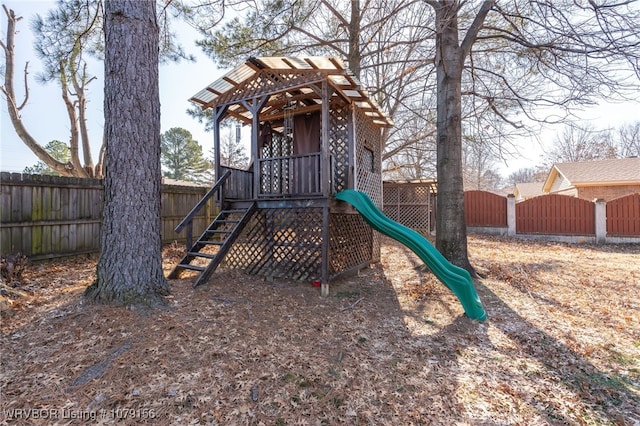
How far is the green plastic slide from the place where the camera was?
3541 mm

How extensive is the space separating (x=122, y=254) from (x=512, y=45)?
7849mm

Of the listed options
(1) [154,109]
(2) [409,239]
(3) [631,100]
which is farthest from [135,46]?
(3) [631,100]

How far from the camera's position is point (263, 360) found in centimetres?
235

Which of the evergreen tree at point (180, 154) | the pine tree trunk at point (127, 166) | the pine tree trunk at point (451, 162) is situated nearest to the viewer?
the pine tree trunk at point (127, 166)

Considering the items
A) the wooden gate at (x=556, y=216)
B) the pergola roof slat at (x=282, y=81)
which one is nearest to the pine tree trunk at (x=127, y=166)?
the pergola roof slat at (x=282, y=81)

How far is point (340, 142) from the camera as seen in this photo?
557cm

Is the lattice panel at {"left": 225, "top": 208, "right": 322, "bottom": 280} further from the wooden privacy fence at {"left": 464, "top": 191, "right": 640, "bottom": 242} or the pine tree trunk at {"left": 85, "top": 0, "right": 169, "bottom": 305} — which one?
the wooden privacy fence at {"left": 464, "top": 191, "right": 640, "bottom": 242}

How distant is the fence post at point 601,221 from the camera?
9359 mm

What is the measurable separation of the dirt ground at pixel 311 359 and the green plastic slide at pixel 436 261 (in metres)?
0.18

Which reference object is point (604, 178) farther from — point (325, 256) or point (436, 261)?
point (325, 256)

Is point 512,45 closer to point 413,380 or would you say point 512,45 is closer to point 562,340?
point 562,340

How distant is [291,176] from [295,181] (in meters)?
0.12

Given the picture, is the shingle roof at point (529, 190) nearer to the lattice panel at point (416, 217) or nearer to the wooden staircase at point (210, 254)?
the lattice panel at point (416, 217)

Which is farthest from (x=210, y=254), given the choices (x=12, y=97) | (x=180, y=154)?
(x=180, y=154)
